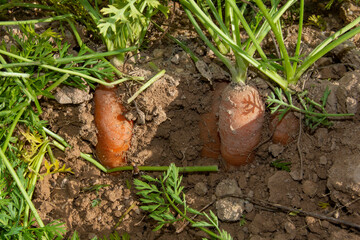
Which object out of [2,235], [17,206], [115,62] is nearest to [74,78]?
[115,62]

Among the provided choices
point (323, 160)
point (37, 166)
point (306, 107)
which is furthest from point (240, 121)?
point (37, 166)

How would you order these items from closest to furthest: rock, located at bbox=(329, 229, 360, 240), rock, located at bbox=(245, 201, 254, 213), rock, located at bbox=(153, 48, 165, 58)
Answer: rock, located at bbox=(329, 229, 360, 240), rock, located at bbox=(245, 201, 254, 213), rock, located at bbox=(153, 48, 165, 58)

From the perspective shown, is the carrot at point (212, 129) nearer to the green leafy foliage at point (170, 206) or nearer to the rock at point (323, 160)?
the green leafy foliage at point (170, 206)

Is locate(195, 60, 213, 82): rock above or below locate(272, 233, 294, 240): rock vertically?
above

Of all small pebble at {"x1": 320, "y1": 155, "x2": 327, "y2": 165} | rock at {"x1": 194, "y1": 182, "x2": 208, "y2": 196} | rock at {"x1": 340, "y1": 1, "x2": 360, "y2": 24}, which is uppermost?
rock at {"x1": 340, "y1": 1, "x2": 360, "y2": 24}

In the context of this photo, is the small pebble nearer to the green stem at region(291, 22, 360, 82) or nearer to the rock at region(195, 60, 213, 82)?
the green stem at region(291, 22, 360, 82)

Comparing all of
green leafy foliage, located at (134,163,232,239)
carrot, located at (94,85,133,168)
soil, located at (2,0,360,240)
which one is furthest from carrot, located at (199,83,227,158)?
carrot, located at (94,85,133,168)

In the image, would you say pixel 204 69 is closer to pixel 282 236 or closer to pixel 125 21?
pixel 125 21
